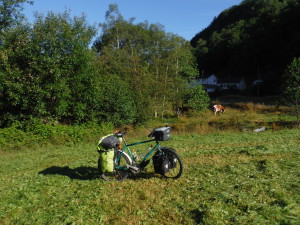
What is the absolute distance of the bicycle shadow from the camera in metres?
5.80

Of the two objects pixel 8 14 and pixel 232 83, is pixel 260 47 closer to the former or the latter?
pixel 232 83

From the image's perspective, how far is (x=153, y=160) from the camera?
5.22 m

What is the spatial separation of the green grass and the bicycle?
0.65 ft

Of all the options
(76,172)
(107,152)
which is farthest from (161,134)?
(76,172)

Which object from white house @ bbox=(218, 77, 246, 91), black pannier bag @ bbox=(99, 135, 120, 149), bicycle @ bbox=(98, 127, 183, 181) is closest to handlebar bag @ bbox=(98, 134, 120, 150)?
black pannier bag @ bbox=(99, 135, 120, 149)

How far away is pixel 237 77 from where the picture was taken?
7238cm

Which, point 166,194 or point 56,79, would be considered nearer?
point 166,194

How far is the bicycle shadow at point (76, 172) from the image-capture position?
5.80m

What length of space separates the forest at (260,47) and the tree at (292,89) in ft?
114

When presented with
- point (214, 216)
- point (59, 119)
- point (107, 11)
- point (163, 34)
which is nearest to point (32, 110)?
point (59, 119)

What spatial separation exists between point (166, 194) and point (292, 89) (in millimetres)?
13146

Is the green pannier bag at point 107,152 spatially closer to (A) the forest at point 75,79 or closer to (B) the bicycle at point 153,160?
(B) the bicycle at point 153,160

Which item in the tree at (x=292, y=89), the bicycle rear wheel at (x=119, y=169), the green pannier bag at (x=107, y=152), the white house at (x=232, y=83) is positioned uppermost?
the white house at (x=232, y=83)

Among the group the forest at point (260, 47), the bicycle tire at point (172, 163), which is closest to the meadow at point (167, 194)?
the bicycle tire at point (172, 163)
